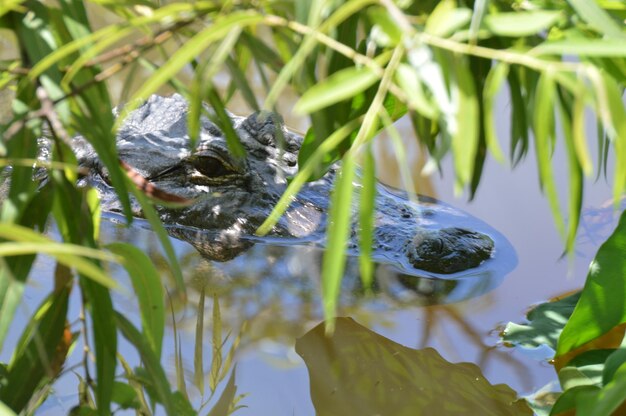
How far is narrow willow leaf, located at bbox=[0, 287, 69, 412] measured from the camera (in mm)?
1214

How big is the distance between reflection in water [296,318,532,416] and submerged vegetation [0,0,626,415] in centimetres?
64

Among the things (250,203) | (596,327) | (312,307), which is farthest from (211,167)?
(596,327)

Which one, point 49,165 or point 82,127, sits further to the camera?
point 82,127

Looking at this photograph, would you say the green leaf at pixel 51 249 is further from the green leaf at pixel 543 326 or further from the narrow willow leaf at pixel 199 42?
the green leaf at pixel 543 326

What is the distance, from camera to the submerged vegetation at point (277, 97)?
0.83m

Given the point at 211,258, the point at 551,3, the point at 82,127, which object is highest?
the point at 551,3

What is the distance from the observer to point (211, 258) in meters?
2.97

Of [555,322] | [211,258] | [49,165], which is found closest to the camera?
[49,165]

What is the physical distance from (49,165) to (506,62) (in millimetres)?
509

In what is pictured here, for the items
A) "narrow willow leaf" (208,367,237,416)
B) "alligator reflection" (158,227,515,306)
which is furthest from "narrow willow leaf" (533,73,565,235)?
"alligator reflection" (158,227,515,306)

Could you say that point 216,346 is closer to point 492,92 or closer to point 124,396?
point 124,396

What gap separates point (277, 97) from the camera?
108 centimetres

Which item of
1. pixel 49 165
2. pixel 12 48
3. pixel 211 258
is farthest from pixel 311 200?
pixel 49 165

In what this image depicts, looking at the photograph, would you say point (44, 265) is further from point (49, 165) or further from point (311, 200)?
point (49, 165)
